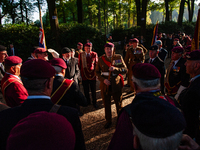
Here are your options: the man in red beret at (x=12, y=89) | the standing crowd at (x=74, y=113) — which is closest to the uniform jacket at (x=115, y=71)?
the standing crowd at (x=74, y=113)

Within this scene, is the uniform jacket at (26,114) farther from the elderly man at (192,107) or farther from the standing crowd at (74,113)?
the elderly man at (192,107)

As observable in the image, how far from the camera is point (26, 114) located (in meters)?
1.35

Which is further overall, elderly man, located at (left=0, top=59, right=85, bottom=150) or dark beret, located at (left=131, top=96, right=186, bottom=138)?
elderly man, located at (left=0, top=59, right=85, bottom=150)

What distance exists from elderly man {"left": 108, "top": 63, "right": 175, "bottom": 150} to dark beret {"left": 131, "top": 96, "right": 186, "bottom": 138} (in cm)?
55

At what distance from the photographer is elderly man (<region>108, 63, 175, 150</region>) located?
137 centimetres

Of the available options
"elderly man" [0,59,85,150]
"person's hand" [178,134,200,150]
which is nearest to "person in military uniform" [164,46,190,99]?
"person's hand" [178,134,200,150]

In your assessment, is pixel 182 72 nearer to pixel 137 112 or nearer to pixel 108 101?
pixel 108 101

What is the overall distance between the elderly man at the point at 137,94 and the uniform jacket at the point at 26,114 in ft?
1.36

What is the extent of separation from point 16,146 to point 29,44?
11783 millimetres

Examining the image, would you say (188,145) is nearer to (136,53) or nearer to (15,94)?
(15,94)

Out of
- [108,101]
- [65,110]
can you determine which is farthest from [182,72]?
[65,110]

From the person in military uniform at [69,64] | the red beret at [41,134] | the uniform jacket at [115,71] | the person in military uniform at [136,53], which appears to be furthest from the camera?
the person in military uniform at [136,53]

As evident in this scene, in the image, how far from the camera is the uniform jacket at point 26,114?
4.17ft

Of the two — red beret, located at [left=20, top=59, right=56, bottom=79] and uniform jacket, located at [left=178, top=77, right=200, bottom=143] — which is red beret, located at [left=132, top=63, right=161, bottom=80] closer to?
uniform jacket, located at [left=178, top=77, right=200, bottom=143]
